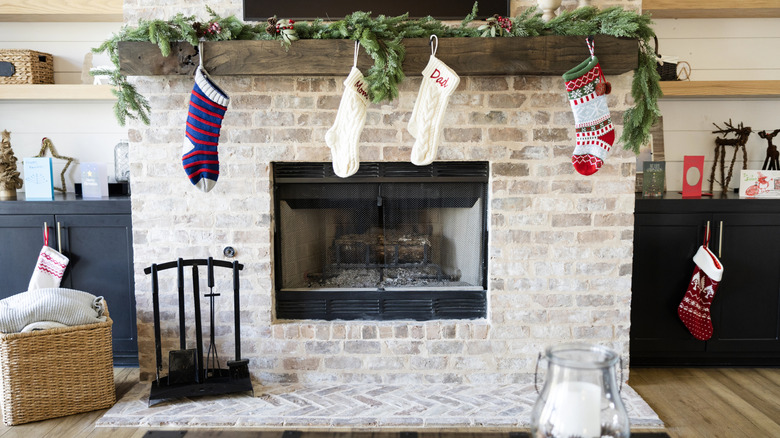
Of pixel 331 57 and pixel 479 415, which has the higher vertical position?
pixel 331 57

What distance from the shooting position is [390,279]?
2832mm

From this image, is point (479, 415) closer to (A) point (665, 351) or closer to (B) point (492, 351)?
(B) point (492, 351)

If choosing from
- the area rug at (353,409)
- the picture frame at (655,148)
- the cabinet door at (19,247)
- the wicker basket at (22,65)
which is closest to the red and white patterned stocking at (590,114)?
the picture frame at (655,148)

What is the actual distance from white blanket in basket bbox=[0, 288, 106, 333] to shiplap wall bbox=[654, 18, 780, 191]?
10.3ft

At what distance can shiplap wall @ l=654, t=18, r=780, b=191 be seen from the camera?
10.8 ft

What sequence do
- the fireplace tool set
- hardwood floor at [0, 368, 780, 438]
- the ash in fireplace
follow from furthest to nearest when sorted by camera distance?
the ash in fireplace < the fireplace tool set < hardwood floor at [0, 368, 780, 438]

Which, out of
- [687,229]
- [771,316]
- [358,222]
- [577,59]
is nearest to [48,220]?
[358,222]

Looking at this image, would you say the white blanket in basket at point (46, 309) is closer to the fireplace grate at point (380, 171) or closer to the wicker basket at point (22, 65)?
the fireplace grate at point (380, 171)

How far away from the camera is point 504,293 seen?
2682 mm

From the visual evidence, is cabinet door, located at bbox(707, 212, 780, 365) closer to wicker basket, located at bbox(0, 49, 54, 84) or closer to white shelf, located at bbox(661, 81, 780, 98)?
white shelf, located at bbox(661, 81, 780, 98)

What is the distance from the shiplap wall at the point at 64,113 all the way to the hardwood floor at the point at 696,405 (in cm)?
133

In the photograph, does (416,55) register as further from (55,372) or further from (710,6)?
(55,372)

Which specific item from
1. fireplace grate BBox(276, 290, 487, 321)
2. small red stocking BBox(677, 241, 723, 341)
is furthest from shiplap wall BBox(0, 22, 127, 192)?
small red stocking BBox(677, 241, 723, 341)

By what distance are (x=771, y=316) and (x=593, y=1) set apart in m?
1.82
